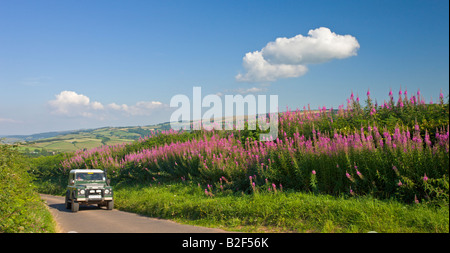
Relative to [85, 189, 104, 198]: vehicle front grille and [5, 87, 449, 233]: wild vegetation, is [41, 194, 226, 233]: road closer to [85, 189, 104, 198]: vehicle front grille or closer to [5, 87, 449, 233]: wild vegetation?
[5, 87, 449, 233]: wild vegetation

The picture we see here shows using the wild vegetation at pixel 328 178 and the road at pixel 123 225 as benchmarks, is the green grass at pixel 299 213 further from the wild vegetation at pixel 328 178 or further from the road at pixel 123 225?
the road at pixel 123 225

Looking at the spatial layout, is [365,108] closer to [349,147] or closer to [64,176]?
[349,147]

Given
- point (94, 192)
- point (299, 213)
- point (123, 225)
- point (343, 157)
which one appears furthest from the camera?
point (94, 192)

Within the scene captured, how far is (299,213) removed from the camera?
9.22m

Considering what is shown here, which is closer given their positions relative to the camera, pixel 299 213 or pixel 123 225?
pixel 299 213

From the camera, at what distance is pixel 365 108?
1398 cm

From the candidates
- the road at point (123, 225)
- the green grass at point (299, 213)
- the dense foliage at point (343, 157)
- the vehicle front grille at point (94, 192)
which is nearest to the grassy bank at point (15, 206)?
the road at point (123, 225)

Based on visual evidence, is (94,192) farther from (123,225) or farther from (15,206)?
(15,206)

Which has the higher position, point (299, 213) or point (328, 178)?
point (328, 178)

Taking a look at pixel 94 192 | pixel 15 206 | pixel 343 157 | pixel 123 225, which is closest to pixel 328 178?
pixel 343 157

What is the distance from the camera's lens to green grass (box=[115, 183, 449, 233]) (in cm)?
764

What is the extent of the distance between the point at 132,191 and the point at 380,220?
43.3 ft

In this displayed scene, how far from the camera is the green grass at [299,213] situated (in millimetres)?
7645

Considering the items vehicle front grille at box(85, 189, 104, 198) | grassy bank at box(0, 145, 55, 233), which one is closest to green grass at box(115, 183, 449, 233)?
vehicle front grille at box(85, 189, 104, 198)
